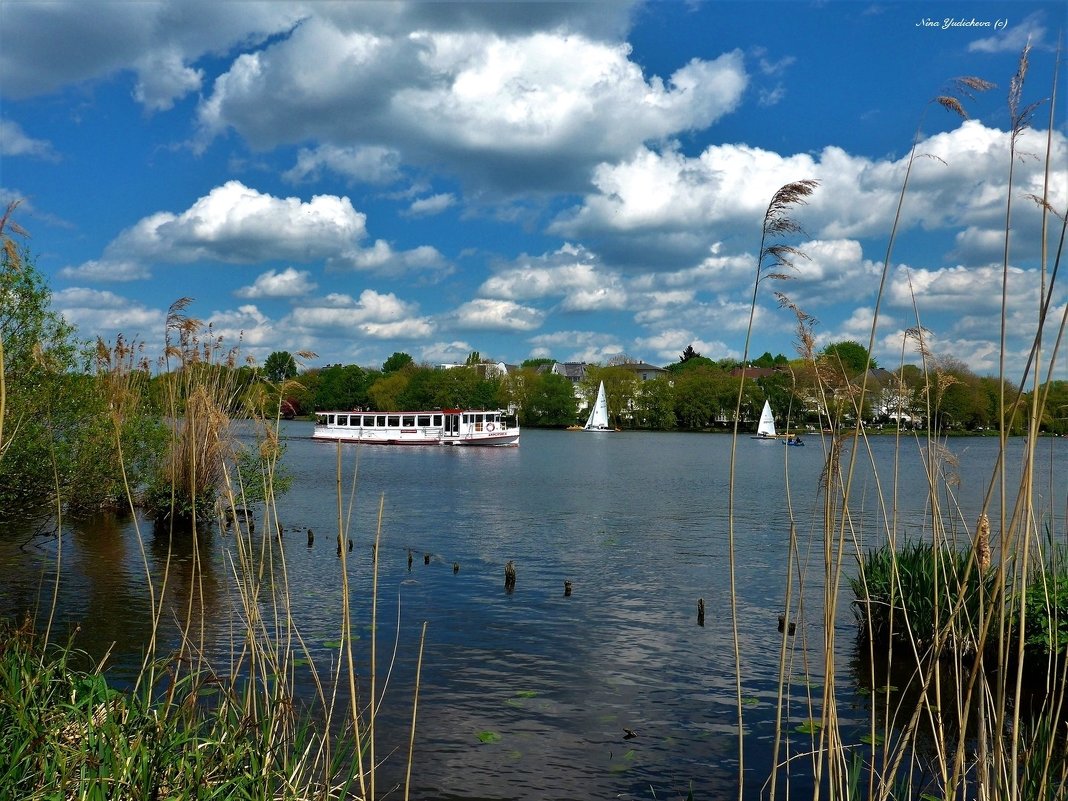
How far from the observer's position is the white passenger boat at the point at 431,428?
68.4m

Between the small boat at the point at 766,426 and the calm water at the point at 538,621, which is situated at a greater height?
the small boat at the point at 766,426

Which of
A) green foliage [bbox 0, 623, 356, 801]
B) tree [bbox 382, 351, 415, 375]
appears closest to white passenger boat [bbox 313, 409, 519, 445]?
green foliage [bbox 0, 623, 356, 801]

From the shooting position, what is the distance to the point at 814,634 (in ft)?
43.4

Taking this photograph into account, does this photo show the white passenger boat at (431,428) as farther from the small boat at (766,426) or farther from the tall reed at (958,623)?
the tall reed at (958,623)

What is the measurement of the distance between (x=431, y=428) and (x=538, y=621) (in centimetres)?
5524

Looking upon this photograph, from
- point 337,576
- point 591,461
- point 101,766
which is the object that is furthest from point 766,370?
point 101,766

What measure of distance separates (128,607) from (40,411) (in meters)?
3.66

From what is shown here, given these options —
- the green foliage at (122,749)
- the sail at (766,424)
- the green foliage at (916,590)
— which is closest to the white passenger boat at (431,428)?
the sail at (766,424)

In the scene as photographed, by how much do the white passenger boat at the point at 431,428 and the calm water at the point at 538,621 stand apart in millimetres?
37893

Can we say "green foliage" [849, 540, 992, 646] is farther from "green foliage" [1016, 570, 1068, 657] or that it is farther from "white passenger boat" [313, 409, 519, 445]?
"white passenger boat" [313, 409, 519, 445]

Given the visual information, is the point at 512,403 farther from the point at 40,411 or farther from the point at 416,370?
the point at 40,411

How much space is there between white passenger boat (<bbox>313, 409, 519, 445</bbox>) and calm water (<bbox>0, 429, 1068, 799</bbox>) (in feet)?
124

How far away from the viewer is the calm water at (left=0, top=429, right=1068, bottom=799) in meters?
8.31

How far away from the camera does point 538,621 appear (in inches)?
547
